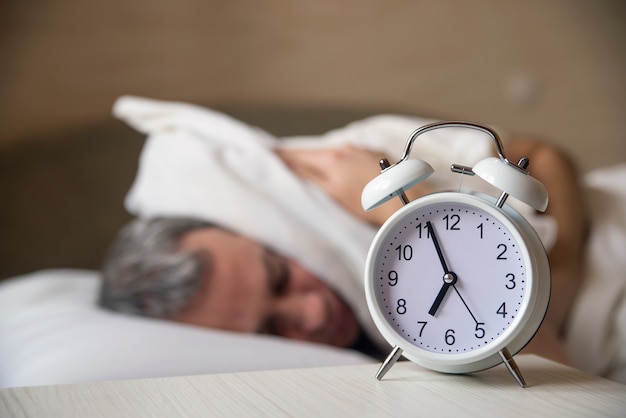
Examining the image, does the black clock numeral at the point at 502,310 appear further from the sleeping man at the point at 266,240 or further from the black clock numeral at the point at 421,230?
the sleeping man at the point at 266,240

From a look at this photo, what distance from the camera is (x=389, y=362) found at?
61cm

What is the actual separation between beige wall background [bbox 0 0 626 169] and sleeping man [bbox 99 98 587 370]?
21.7 inches

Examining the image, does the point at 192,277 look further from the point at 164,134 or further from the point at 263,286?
the point at 164,134

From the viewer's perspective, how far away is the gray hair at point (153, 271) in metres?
1.31

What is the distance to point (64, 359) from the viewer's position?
1.09m

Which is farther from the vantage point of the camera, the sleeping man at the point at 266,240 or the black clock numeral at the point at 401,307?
the sleeping man at the point at 266,240

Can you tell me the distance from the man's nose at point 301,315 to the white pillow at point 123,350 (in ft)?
0.42

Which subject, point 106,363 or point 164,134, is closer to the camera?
point 106,363

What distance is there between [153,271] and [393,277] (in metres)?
0.82

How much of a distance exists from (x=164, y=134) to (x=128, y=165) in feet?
1.46

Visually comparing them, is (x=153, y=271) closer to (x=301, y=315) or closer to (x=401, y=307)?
(x=301, y=315)

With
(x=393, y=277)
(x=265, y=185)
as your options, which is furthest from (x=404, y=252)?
(x=265, y=185)

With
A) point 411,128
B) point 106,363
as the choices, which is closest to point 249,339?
point 106,363

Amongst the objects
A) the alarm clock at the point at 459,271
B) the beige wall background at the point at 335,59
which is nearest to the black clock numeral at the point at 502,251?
the alarm clock at the point at 459,271
